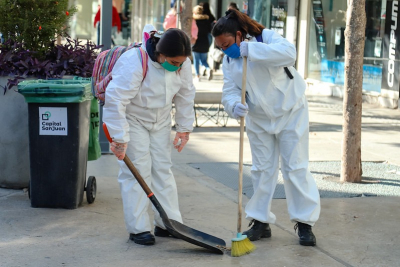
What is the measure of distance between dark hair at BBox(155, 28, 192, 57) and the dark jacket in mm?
10885

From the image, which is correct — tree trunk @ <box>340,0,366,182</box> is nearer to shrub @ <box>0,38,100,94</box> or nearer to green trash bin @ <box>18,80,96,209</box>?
shrub @ <box>0,38,100,94</box>

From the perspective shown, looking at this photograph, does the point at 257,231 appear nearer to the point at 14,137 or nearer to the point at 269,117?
the point at 269,117

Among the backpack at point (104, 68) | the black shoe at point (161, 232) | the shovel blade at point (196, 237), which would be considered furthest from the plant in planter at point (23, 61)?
the shovel blade at point (196, 237)

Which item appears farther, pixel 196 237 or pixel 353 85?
pixel 353 85

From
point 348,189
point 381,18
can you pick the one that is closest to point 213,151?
point 348,189

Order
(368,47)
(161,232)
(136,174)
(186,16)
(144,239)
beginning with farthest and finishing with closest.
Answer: (368,47) < (186,16) < (161,232) < (144,239) < (136,174)

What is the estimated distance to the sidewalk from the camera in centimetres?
456

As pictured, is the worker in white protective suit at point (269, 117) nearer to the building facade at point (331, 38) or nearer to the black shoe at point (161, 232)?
the black shoe at point (161, 232)

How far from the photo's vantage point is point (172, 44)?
14.9ft

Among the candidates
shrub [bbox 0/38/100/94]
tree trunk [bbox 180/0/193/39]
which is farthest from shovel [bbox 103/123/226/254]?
tree trunk [bbox 180/0/193/39]

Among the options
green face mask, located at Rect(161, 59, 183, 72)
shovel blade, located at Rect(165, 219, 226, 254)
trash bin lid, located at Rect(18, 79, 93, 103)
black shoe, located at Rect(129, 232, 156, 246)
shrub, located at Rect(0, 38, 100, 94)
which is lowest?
black shoe, located at Rect(129, 232, 156, 246)

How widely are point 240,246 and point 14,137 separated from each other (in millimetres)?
2693

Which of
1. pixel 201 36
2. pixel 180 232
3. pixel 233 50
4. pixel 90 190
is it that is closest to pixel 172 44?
pixel 233 50

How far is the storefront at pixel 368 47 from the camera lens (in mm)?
12719
